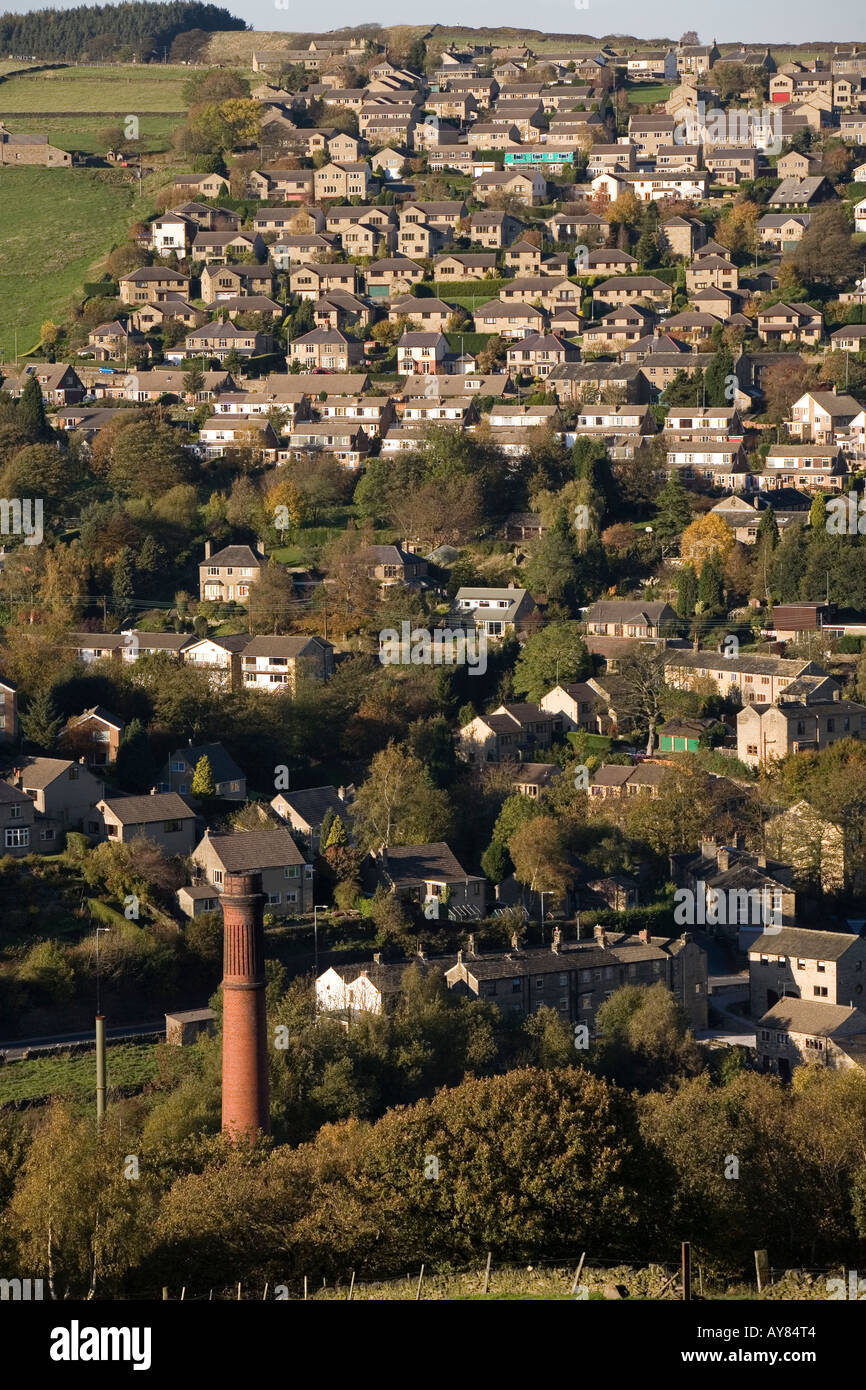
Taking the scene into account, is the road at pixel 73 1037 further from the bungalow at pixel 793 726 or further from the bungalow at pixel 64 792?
the bungalow at pixel 793 726

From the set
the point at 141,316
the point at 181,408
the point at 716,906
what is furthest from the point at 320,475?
the point at 716,906

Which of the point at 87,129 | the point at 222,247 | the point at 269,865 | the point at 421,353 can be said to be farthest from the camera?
the point at 87,129

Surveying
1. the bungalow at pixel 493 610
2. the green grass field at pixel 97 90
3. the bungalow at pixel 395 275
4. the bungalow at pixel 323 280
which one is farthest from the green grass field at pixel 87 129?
the bungalow at pixel 493 610

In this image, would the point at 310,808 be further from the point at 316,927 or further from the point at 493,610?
the point at 493,610

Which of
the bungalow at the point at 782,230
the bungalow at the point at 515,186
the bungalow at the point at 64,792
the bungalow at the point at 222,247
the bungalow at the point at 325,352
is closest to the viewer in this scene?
the bungalow at the point at 64,792

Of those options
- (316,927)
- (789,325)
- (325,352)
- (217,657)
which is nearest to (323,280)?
(325,352)

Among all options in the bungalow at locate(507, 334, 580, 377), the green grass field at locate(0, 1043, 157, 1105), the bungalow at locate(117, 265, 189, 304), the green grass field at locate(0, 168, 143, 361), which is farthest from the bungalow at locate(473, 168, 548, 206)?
the green grass field at locate(0, 1043, 157, 1105)
